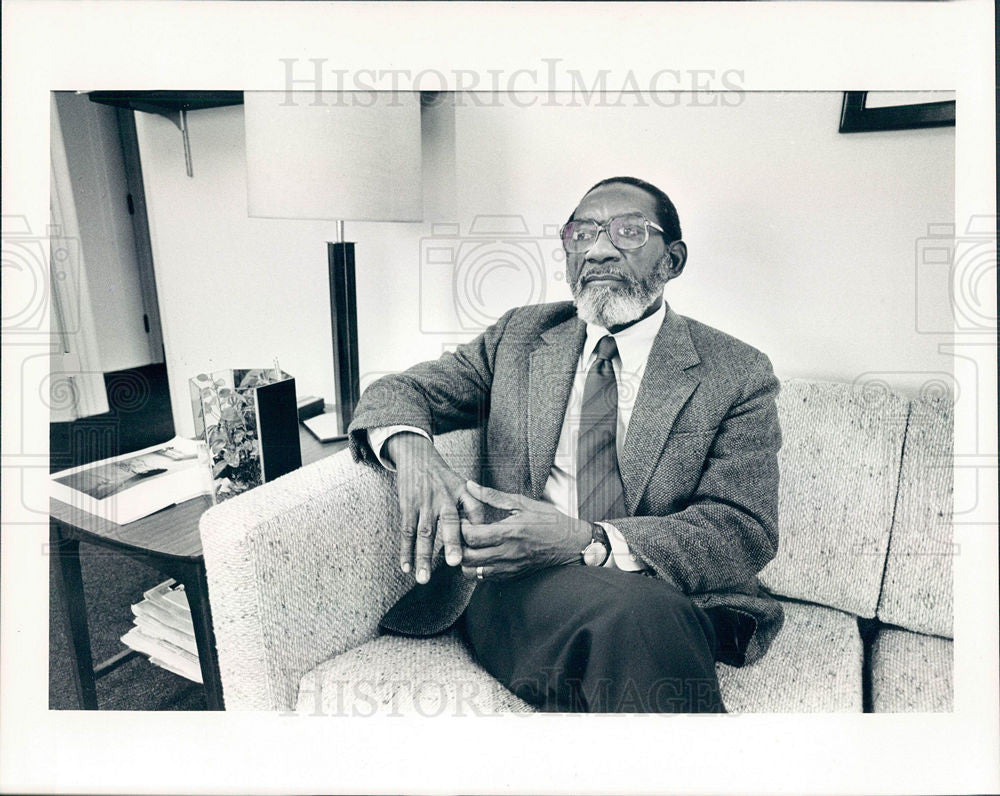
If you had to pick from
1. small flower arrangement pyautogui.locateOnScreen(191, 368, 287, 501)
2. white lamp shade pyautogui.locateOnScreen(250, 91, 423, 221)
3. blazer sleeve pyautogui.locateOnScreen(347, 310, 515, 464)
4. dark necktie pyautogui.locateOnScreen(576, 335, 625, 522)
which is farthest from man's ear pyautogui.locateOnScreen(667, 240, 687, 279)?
small flower arrangement pyautogui.locateOnScreen(191, 368, 287, 501)

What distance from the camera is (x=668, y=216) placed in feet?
2.87

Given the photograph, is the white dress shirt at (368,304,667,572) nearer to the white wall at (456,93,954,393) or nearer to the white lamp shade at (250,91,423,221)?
the white wall at (456,93,954,393)

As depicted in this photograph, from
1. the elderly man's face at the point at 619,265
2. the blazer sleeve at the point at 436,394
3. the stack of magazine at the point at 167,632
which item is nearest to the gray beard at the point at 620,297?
the elderly man's face at the point at 619,265

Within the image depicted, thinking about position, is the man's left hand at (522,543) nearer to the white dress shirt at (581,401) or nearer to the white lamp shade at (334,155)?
the white dress shirt at (581,401)

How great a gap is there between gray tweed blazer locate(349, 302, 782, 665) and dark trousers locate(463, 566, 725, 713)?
76mm

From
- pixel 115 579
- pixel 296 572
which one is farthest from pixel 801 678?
pixel 115 579

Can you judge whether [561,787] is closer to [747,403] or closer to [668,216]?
[747,403]

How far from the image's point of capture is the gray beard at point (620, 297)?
0.89 metres

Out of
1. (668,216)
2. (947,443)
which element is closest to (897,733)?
(947,443)

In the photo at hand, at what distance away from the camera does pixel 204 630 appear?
851 mm

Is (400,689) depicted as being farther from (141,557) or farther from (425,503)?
(141,557)

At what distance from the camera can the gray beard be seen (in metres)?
0.89

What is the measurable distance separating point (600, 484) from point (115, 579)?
0.78 metres

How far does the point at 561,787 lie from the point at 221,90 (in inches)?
43.5
